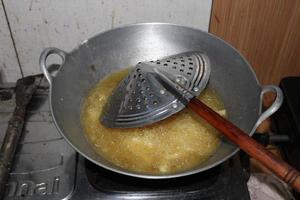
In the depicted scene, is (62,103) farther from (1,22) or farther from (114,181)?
(1,22)

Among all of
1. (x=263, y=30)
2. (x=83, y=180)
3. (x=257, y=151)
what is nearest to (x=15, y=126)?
(x=83, y=180)

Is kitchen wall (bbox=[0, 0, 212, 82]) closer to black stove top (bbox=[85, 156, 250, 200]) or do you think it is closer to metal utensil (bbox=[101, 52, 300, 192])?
metal utensil (bbox=[101, 52, 300, 192])

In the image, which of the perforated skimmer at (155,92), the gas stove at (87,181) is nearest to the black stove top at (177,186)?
the gas stove at (87,181)

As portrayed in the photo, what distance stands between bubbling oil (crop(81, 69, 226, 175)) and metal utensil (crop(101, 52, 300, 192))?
28 millimetres

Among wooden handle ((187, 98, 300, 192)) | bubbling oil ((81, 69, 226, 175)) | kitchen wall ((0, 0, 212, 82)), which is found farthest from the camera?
kitchen wall ((0, 0, 212, 82))

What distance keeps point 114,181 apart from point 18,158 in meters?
0.19

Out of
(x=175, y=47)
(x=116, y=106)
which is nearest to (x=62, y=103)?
(x=116, y=106)

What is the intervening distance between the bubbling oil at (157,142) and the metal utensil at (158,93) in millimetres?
28

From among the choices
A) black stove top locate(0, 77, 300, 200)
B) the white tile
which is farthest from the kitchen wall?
black stove top locate(0, 77, 300, 200)

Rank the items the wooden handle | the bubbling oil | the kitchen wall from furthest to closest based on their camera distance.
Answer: the kitchen wall → the bubbling oil → the wooden handle

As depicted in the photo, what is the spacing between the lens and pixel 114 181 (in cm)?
60

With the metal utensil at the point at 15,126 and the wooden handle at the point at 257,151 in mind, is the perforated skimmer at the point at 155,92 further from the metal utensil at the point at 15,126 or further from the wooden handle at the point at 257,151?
the metal utensil at the point at 15,126

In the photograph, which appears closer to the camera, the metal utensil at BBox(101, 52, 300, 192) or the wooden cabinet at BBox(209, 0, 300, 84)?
the metal utensil at BBox(101, 52, 300, 192)

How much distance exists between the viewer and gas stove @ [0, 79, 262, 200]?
585 millimetres
